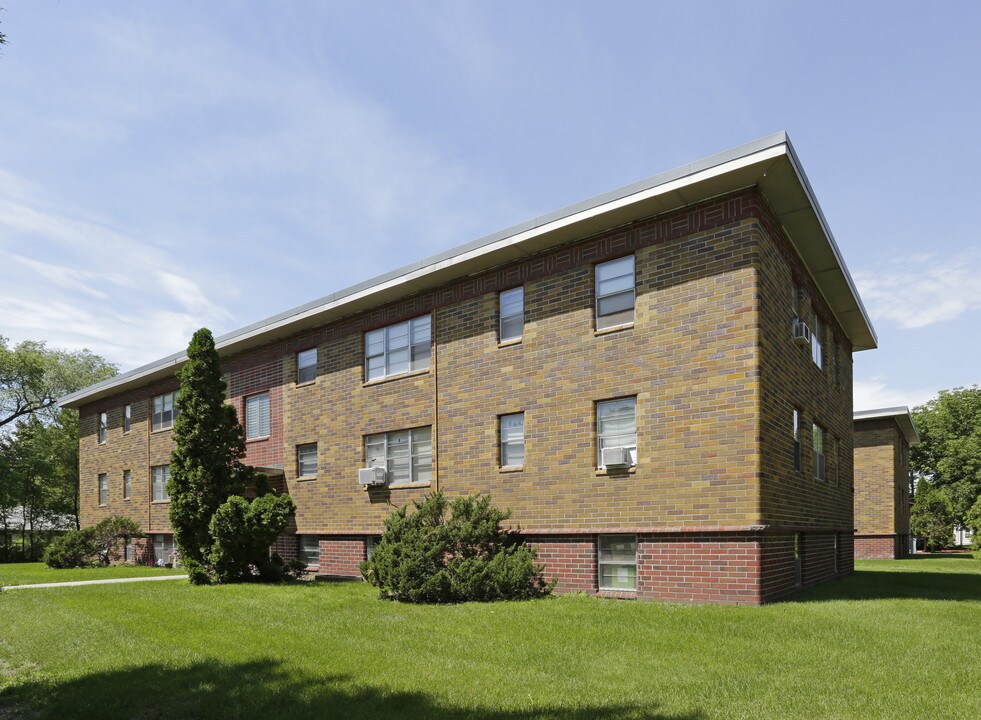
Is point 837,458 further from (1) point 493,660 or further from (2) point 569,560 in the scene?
(1) point 493,660

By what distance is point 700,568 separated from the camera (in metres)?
13.5

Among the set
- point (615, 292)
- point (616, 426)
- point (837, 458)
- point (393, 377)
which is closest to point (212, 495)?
point (393, 377)

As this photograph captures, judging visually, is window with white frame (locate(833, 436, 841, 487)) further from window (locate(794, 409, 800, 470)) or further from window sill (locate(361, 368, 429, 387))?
window sill (locate(361, 368, 429, 387))

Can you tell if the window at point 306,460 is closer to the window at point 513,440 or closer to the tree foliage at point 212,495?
the tree foliage at point 212,495

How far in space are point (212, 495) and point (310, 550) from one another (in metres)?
4.41

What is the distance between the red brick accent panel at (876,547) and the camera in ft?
112

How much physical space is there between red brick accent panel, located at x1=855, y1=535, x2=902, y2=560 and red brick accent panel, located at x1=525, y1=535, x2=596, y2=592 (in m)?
25.1

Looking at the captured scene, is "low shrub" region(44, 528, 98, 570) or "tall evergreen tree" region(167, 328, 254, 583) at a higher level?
"tall evergreen tree" region(167, 328, 254, 583)

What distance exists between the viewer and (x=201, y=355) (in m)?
19.4

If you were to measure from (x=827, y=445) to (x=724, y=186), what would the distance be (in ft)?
32.4

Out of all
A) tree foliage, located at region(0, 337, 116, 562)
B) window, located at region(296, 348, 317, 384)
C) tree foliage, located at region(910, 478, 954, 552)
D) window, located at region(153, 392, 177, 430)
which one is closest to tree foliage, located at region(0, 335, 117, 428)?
tree foliage, located at region(0, 337, 116, 562)

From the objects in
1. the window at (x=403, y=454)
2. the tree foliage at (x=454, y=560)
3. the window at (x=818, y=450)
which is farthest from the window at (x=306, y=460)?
the window at (x=818, y=450)

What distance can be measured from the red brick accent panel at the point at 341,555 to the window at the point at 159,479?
1098cm

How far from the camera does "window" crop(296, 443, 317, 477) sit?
73.5 ft
